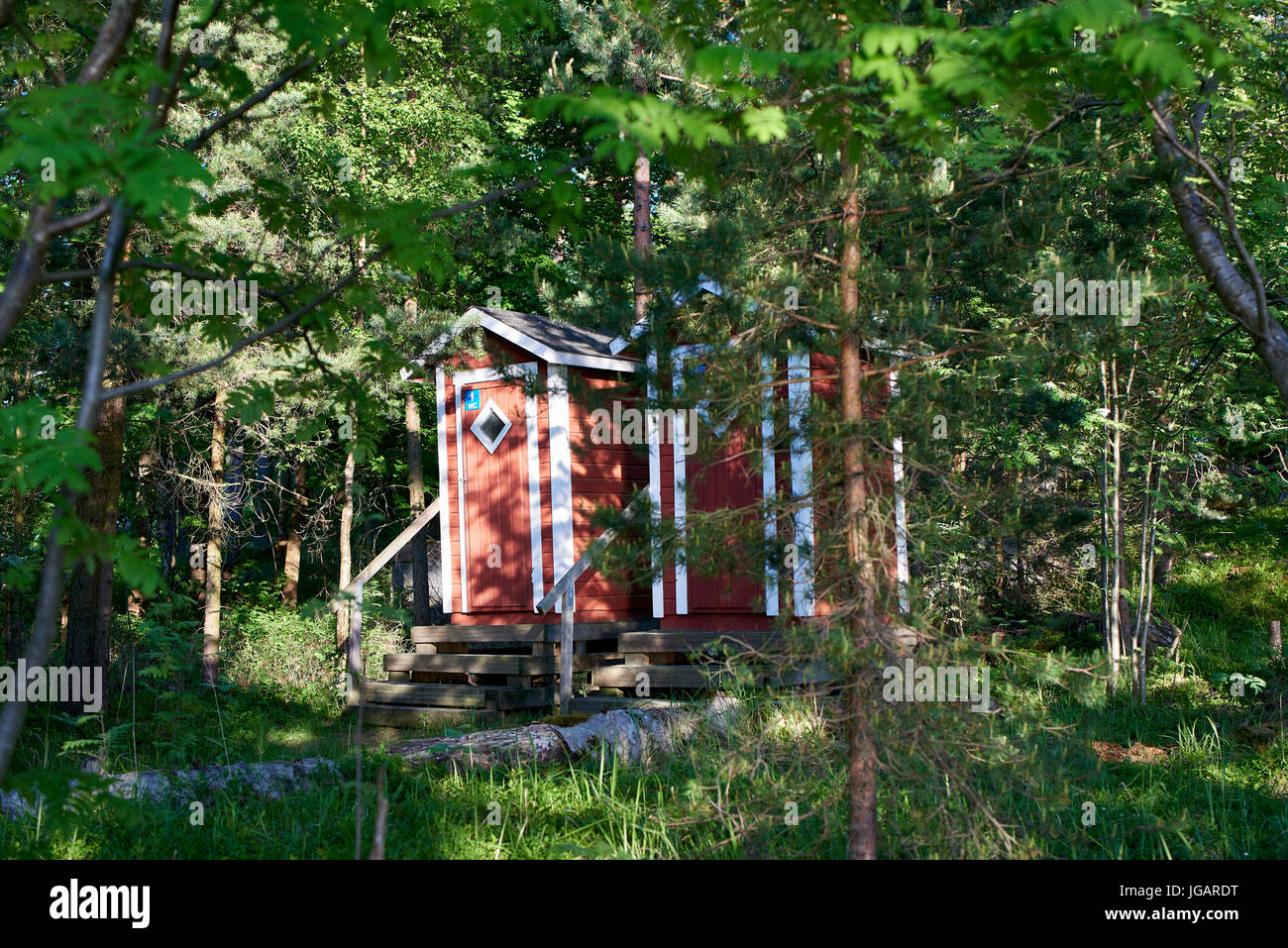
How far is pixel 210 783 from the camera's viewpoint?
5352mm

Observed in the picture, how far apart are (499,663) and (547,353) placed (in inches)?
123

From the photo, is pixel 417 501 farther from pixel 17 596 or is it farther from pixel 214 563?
pixel 17 596

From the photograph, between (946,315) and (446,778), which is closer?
(946,315)

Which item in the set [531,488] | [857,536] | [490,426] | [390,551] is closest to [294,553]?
[390,551]

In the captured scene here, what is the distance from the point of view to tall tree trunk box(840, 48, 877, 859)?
13.5ft

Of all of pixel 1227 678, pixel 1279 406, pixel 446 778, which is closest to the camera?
pixel 446 778

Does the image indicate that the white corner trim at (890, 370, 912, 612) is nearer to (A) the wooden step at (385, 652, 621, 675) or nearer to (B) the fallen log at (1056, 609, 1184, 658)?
(A) the wooden step at (385, 652, 621, 675)

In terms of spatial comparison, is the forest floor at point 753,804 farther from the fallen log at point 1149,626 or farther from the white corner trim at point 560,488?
the fallen log at point 1149,626

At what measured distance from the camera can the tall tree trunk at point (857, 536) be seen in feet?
13.5

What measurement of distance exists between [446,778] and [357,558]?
42.9 ft

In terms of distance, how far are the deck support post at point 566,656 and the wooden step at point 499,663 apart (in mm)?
1095

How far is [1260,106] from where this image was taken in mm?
7336

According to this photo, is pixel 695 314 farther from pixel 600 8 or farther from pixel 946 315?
pixel 600 8
